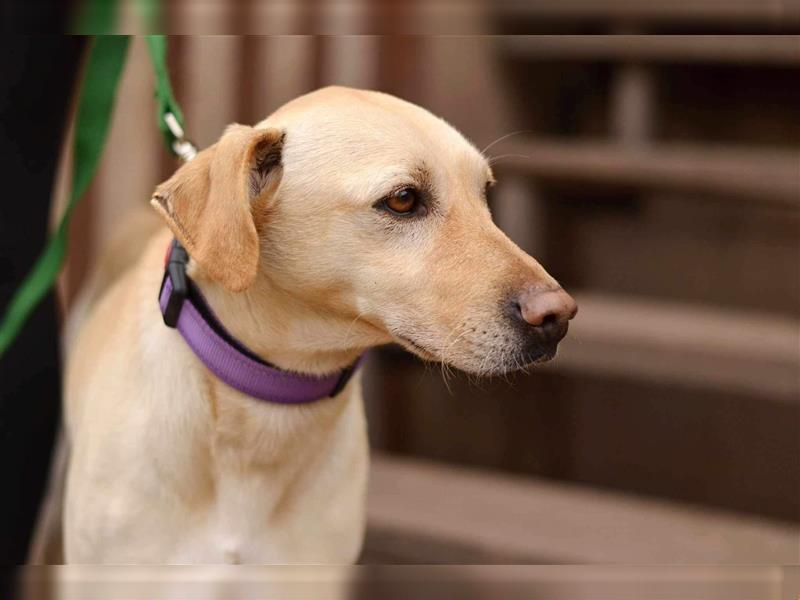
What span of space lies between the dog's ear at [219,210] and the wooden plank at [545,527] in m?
1.03

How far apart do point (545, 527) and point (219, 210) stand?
116 cm

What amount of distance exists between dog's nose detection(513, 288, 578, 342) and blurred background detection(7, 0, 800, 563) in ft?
1.58

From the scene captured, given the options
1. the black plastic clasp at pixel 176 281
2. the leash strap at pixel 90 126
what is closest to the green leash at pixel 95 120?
the leash strap at pixel 90 126

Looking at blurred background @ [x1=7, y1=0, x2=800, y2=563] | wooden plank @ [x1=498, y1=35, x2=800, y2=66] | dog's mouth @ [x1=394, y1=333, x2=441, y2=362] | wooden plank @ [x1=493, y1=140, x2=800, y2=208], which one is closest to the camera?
dog's mouth @ [x1=394, y1=333, x2=441, y2=362]

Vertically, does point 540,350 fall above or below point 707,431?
above

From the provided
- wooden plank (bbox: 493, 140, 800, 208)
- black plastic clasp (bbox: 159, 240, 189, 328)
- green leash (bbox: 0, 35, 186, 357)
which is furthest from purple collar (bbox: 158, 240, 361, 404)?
wooden plank (bbox: 493, 140, 800, 208)

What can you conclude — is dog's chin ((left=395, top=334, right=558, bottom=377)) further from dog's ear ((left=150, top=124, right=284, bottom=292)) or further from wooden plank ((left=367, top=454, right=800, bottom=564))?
wooden plank ((left=367, top=454, right=800, bottom=564))

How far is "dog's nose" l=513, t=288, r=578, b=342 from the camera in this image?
725mm

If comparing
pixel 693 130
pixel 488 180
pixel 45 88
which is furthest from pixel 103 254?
pixel 693 130

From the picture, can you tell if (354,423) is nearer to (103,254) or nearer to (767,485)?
(103,254)

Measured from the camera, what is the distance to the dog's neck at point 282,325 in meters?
0.89

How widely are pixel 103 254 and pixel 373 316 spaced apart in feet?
2.80

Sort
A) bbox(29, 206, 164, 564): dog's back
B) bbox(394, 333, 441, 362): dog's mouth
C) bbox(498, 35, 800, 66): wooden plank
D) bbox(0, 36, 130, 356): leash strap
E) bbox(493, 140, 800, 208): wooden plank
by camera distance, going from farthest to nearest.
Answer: bbox(498, 35, 800, 66): wooden plank
bbox(493, 140, 800, 208): wooden plank
bbox(29, 206, 164, 564): dog's back
bbox(0, 36, 130, 356): leash strap
bbox(394, 333, 441, 362): dog's mouth

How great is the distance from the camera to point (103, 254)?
157 centimetres
